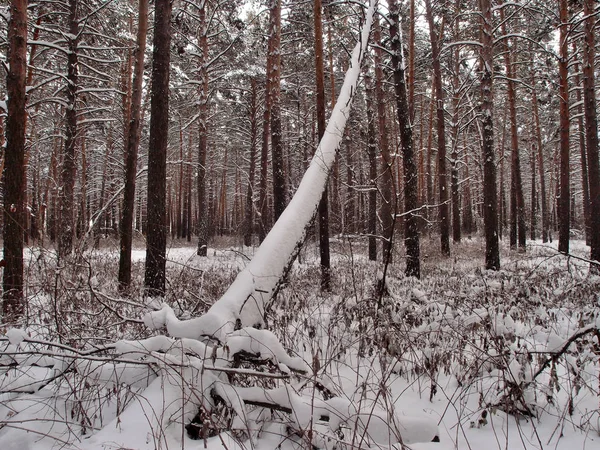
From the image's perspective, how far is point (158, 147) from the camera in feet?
18.8

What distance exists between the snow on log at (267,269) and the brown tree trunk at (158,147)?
3.27 meters

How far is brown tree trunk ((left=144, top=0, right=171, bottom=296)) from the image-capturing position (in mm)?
5594

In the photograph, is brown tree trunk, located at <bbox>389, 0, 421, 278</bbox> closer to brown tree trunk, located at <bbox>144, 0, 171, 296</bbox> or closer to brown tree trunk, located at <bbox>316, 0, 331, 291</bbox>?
brown tree trunk, located at <bbox>316, 0, 331, 291</bbox>

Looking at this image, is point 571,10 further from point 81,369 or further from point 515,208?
point 81,369

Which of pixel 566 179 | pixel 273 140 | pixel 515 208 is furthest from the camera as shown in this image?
pixel 515 208

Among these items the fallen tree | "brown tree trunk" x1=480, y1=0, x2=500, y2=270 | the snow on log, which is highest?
"brown tree trunk" x1=480, y1=0, x2=500, y2=270

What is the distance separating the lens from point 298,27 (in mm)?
12977

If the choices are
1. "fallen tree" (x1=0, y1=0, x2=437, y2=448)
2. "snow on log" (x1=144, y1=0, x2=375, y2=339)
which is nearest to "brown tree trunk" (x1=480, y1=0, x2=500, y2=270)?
"snow on log" (x1=144, y1=0, x2=375, y2=339)

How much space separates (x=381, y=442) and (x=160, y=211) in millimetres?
5071

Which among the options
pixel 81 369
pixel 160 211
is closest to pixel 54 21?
pixel 160 211

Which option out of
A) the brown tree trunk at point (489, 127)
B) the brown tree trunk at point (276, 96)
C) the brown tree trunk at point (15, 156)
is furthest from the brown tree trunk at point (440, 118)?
the brown tree trunk at point (15, 156)

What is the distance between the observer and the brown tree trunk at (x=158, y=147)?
18.4ft

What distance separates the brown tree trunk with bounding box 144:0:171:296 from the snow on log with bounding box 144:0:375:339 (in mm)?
3267

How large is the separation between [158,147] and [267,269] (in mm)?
3994
